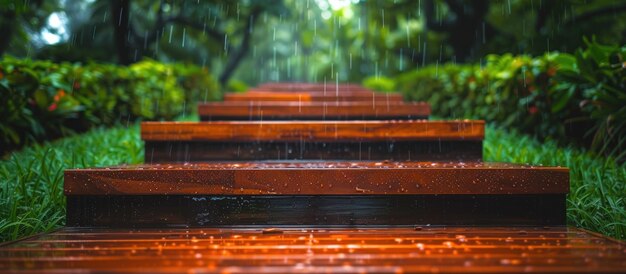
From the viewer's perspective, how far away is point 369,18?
11.8m

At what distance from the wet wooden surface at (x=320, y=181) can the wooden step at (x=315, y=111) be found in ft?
5.93

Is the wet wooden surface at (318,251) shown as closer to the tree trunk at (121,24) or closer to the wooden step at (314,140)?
the wooden step at (314,140)

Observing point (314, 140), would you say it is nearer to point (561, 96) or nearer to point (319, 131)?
point (319, 131)

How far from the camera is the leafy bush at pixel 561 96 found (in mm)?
3035

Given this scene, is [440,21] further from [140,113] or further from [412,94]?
[140,113]

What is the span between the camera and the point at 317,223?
1932 millimetres

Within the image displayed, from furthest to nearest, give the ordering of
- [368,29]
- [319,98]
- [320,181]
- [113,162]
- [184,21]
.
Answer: [368,29]
[184,21]
[319,98]
[113,162]
[320,181]

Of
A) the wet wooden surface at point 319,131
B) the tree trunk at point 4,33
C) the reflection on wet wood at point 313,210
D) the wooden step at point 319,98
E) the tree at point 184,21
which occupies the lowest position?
the reflection on wet wood at point 313,210

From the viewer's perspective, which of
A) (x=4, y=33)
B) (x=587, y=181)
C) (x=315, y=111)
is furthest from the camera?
(x=4, y=33)

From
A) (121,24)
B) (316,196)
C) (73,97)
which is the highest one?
(121,24)

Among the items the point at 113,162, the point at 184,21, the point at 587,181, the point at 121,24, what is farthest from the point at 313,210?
the point at 184,21

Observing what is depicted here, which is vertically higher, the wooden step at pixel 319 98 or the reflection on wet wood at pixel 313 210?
the wooden step at pixel 319 98

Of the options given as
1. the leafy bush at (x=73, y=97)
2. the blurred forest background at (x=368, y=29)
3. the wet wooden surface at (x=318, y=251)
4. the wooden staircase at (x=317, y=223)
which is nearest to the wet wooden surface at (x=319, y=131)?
the wooden staircase at (x=317, y=223)

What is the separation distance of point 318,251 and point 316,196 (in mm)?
430
